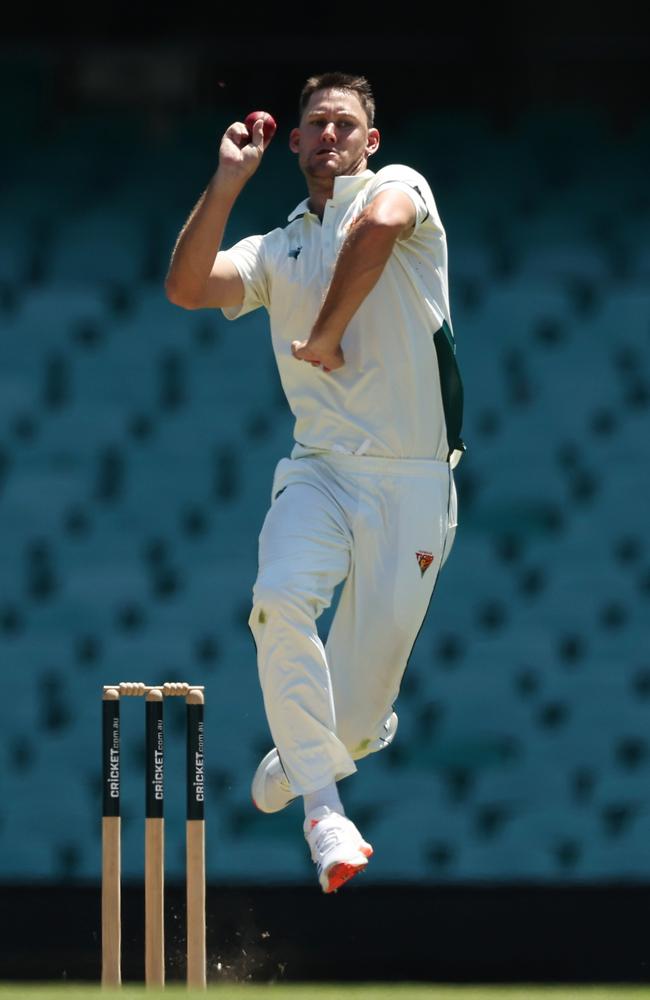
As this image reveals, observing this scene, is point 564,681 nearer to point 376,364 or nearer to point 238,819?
point 238,819

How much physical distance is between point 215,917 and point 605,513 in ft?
5.08

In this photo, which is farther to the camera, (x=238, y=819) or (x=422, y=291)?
(x=238, y=819)

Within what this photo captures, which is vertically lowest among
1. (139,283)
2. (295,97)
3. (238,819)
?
(238,819)

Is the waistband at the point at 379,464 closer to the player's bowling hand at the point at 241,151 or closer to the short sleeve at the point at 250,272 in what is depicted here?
the short sleeve at the point at 250,272

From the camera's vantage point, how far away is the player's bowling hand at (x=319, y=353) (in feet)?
12.6

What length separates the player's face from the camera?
411 cm

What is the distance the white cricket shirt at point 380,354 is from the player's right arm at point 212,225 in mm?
177

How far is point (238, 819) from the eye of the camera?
5.83 meters

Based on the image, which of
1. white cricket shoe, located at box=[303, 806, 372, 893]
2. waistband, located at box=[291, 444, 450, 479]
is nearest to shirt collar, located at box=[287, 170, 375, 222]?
waistband, located at box=[291, 444, 450, 479]

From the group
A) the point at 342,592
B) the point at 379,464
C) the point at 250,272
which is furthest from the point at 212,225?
→ the point at 342,592

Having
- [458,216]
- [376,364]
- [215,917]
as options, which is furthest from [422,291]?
[215,917]

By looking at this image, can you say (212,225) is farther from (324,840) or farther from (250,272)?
(324,840)

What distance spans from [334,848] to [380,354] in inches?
38.3

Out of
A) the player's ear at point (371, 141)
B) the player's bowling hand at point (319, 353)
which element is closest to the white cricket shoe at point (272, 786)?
the player's bowling hand at point (319, 353)
